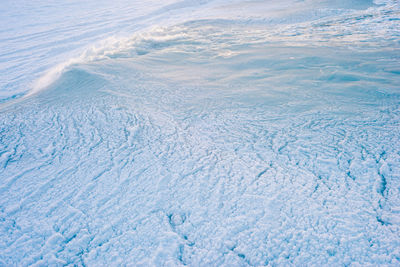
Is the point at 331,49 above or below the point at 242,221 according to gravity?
above

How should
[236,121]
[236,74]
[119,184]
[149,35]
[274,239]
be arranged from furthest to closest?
[149,35] < [236,74] < [236,121] < [119,184] < [274,239]

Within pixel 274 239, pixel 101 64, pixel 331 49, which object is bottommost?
pixel 274 239

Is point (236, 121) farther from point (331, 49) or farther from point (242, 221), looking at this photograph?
point (331, 49)

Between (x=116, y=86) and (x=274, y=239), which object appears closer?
(x=274, y=239)

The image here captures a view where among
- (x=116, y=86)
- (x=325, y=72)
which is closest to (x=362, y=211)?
Answer: (x=325, y=72)

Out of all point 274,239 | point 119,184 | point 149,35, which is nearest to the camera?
point 274,239

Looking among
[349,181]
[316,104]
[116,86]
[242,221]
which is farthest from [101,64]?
[349,181]

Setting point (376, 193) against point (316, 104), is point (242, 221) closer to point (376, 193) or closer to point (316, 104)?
point (376, 193)
